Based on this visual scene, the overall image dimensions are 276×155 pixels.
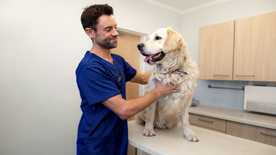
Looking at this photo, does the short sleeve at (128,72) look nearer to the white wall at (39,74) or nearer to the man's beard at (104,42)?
the man's beard at (104,42)

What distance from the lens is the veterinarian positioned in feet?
3.48

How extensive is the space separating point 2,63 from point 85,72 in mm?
1354

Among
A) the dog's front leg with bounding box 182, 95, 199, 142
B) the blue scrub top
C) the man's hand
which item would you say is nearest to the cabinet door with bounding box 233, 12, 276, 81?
the dog's front leg with bounding box 182, 95, 199, 142

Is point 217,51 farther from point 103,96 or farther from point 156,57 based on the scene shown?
point 103,96

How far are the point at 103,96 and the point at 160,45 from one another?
622mm

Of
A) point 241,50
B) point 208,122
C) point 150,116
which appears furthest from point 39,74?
point 241,50

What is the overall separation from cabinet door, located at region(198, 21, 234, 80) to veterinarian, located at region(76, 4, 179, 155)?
1.85 meters

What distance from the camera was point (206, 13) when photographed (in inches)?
134

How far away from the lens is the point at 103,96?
1.05 meters

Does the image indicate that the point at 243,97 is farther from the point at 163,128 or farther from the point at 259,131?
the point at 163,128

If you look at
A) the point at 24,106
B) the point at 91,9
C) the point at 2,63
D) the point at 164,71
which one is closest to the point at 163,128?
the point at 164,71

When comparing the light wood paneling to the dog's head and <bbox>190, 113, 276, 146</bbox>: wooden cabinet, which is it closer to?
<bbox>190, 113, 276, 146</bbox>: wooden cabinet

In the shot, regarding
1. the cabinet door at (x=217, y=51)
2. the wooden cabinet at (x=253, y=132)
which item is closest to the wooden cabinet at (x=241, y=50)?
the cabinet door at (x=217, y=51)

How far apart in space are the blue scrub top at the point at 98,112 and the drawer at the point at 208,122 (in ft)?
6.13
